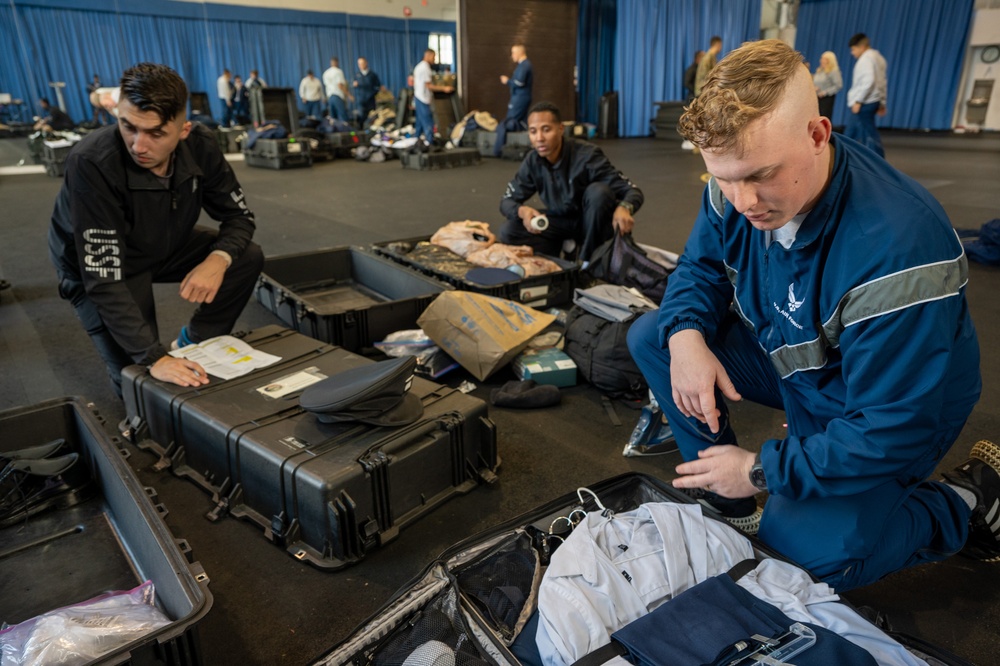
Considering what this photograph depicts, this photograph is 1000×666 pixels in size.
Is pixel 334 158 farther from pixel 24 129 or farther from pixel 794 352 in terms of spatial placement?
pixel 794 352

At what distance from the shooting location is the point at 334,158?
10328 mm

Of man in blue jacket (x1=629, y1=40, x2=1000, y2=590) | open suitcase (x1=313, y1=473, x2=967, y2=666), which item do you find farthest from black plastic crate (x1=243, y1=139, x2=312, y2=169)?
open suitcase (x1=313, y1=473, x2=967, y2=666)

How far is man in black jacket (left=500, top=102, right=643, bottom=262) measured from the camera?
341cm

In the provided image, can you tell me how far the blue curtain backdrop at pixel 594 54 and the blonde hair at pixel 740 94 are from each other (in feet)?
44.8

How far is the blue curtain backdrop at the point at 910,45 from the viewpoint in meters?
13.3

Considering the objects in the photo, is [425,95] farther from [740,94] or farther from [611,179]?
[740,94]

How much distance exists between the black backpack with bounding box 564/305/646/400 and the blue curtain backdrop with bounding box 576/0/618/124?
1251 cm

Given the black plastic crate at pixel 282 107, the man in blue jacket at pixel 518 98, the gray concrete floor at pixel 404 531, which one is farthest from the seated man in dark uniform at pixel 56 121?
the man in blue jacket at pixel 518 98

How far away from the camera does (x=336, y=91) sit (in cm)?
1343

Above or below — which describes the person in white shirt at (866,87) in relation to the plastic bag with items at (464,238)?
above

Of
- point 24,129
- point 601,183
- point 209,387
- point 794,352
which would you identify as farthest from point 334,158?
point 794,352

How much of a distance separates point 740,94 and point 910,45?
1637cm

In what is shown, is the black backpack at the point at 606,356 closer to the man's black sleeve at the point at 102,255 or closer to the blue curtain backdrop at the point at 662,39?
the man's black sleeve at the point at 102,255

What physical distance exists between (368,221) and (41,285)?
240cm
